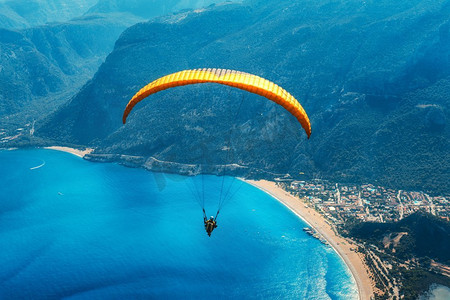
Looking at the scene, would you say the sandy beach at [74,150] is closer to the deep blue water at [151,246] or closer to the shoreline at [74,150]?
the shoreline at [74,150]

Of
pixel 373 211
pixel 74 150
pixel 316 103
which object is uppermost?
pixel 316 103

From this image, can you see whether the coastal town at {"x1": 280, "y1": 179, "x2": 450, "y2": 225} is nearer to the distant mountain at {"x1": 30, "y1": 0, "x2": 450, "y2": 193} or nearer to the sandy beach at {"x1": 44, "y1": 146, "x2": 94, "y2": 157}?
the distant mountain at {"x1": 30, "y1": 0, "x2": 450, "y2": 193}

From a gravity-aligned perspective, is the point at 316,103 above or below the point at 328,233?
above

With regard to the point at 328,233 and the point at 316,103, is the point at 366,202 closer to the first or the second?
the point at 328,233

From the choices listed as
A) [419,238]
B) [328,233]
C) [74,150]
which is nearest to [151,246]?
[328,233]

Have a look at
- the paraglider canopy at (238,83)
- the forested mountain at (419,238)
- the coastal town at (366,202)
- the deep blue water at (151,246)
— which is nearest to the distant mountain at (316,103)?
the coastal town at (366,202)

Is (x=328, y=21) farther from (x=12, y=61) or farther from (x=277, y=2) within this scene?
(x=12, y=61)
